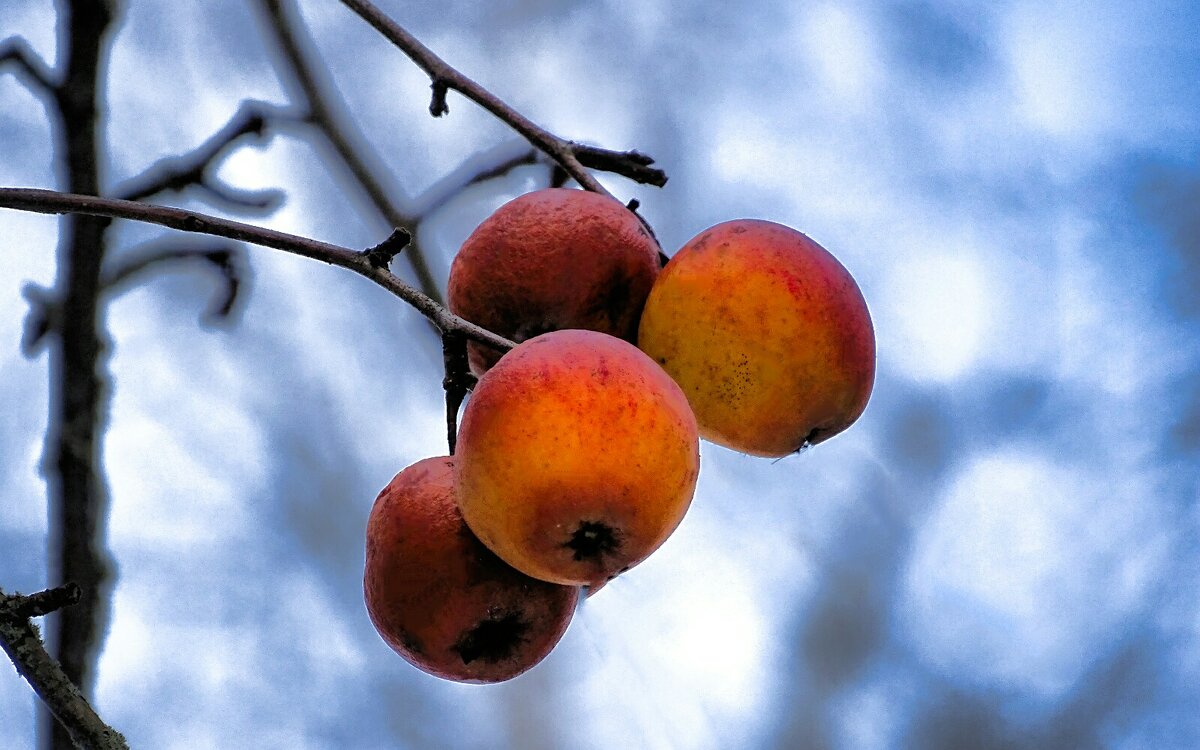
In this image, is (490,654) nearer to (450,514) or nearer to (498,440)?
(450,514)

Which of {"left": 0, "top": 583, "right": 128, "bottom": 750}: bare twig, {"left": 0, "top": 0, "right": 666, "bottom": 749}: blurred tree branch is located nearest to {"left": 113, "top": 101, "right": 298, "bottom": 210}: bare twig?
{"left": 0, "top": 0, "right": 666, "bottom": 749}: blurred tree branch

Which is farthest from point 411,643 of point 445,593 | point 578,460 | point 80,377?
point 80,377

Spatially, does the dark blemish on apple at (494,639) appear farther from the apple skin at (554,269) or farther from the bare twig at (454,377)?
the apple skin at (554,269)

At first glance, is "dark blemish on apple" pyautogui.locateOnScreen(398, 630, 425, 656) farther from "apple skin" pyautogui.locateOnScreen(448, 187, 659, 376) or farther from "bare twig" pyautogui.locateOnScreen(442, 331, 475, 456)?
"apple skin" pyautogui.locateOnScreen(448, 187, 659, 376)

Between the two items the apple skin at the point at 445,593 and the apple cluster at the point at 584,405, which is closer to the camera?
the apple cluster at the point at 584,405

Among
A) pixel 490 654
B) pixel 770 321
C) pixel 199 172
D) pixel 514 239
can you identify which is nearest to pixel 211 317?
pixel 199 172

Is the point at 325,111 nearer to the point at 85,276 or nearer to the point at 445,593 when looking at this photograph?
the point at 85,276

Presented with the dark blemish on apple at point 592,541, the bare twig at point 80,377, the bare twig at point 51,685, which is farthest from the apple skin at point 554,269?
the bare twig at point 51,685
